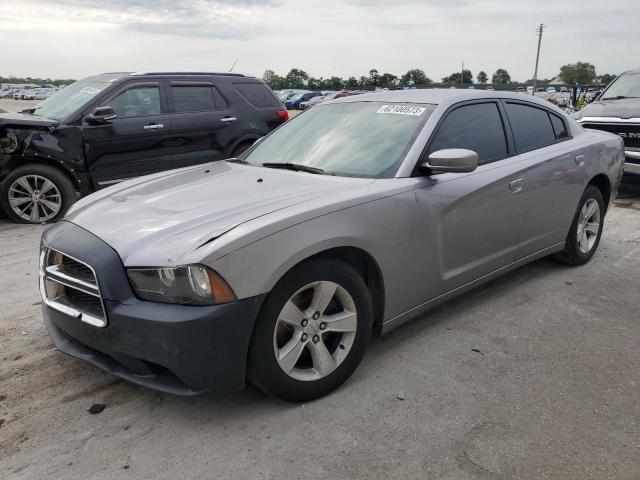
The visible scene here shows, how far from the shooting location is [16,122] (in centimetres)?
643

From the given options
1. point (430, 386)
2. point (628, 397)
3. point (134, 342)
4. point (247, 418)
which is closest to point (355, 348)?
point (430, 386)

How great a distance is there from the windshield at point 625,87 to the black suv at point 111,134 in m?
6.01

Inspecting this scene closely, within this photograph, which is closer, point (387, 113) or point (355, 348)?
point (355, 348)

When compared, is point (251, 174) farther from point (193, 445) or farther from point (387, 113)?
point (193, 445)

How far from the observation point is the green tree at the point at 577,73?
95938 millimetres

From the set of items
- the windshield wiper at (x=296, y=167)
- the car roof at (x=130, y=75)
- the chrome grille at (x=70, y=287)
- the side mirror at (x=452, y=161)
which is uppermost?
the car roof at (x=130, y=75)

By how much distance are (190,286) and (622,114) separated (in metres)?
8.12

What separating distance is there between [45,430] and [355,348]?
1.58m

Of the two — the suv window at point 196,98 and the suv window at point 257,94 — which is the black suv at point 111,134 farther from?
the suv window at point 257,94

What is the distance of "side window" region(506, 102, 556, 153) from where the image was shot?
4.18 metres

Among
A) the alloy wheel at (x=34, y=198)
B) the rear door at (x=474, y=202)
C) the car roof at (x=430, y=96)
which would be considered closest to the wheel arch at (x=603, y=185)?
the car roof at (x=430, y=96)

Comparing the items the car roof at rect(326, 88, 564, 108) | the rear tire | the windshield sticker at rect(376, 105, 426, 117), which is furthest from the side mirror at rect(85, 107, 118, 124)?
the rear tire

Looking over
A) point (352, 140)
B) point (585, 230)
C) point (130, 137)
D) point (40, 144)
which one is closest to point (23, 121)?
point (40, 144)

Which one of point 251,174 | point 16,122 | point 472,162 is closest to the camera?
point 472,162
